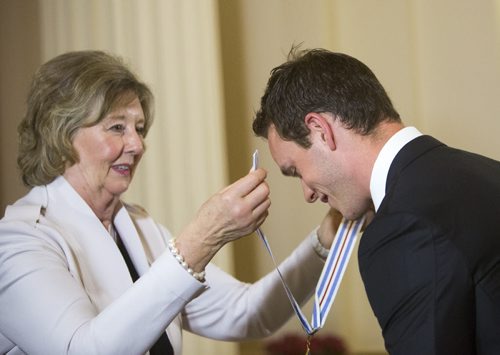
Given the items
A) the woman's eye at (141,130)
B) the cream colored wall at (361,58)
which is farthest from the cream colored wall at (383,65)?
the woman's eye at (141,130)

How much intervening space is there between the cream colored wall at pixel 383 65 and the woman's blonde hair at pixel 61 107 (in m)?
1.61

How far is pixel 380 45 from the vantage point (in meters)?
3.87

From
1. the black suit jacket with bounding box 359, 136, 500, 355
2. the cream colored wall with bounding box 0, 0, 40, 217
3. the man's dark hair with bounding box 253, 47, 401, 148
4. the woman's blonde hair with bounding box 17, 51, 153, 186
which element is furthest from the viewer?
the cream colored wall with bounding box 0, 0, 40, 217

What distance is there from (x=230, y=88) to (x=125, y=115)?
159cm

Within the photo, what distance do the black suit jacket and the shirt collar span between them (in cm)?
17

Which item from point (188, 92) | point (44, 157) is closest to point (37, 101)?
point (44, 157)

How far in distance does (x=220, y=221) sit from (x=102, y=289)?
21.8 inches

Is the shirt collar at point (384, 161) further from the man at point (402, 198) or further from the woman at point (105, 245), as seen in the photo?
the woman at point (105, 245)

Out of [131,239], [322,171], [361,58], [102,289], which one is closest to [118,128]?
[131,239]

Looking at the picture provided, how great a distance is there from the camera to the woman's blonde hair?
2461 mm

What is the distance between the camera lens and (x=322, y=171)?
2.05m

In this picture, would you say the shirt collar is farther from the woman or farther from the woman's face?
the woman's face

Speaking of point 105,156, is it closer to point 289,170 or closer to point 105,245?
point 105,245

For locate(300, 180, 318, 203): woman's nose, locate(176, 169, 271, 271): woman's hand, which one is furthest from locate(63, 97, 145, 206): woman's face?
locate(300, 180, 318, 203): woman's nose
